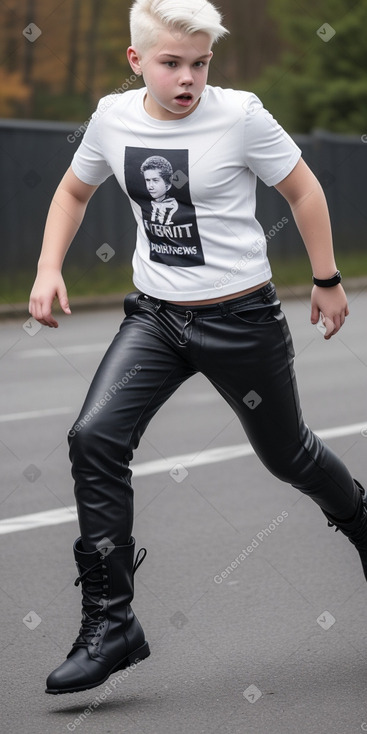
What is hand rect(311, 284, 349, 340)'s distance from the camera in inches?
152

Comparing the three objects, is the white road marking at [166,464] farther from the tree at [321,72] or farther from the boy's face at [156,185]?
the tree at [321,72]

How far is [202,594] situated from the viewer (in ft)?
15.8

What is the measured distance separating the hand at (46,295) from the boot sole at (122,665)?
0.95 metres

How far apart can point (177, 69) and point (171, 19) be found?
13cm

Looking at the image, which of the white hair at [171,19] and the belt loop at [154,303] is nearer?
the white hair at [171,19]

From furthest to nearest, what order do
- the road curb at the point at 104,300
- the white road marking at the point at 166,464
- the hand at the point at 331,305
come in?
the road curb at the point at 104,300 < the white road marking at the point at 166,464 < the hand at the point at 331,305

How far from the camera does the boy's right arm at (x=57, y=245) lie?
3826 mm

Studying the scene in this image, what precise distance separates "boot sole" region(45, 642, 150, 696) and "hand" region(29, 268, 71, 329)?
0.95 metres

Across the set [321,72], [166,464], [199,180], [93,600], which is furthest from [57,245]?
[321,72]

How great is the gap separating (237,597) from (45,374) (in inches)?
263

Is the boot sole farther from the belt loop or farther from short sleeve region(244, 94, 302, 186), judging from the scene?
short sleeve region(244, 94, 302, 186)

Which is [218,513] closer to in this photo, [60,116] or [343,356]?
[343,356]

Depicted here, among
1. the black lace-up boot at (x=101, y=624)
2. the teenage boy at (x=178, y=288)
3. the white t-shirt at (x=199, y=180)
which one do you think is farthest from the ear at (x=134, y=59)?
the black lace-up boot at (x=101, y=624)

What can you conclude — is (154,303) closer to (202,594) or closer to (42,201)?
(202,594)
